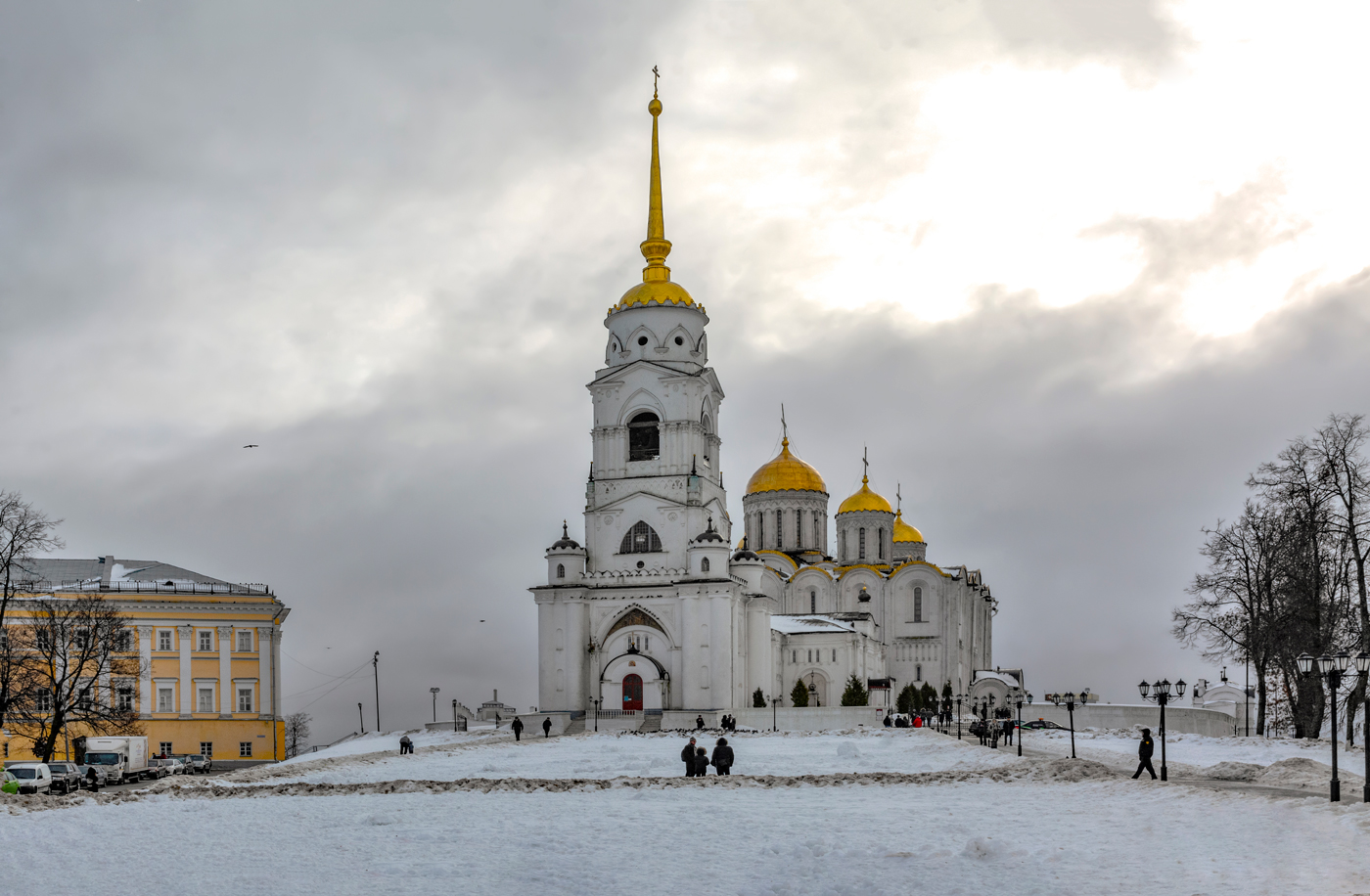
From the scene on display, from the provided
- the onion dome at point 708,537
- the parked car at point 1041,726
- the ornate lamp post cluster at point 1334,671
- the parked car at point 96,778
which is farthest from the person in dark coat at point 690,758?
the parked car at point 1041,726

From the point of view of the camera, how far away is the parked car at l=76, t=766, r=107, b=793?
32.2 meters

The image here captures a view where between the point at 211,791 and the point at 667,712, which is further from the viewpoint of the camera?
the point at 667,712

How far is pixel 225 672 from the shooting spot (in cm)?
5344

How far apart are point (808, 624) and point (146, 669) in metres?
31.7

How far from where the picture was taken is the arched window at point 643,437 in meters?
59.9

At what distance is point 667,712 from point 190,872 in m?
38.2

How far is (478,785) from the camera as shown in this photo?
81.0ft

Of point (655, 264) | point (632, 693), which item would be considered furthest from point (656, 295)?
point (632, 693)

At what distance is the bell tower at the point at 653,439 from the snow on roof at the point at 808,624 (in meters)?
8.18

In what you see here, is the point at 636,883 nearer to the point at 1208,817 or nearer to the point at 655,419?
the point at 1208,817

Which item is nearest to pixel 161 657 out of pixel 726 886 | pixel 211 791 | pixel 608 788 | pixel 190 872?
pixel 211 791

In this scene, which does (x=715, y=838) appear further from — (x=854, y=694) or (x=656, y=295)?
(x=656, y=295)

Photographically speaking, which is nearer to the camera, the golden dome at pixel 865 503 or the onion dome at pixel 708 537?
the onion dome at pixel 708 537

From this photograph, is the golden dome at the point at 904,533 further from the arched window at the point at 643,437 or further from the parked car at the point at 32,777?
the parked car at the point at 32,777
